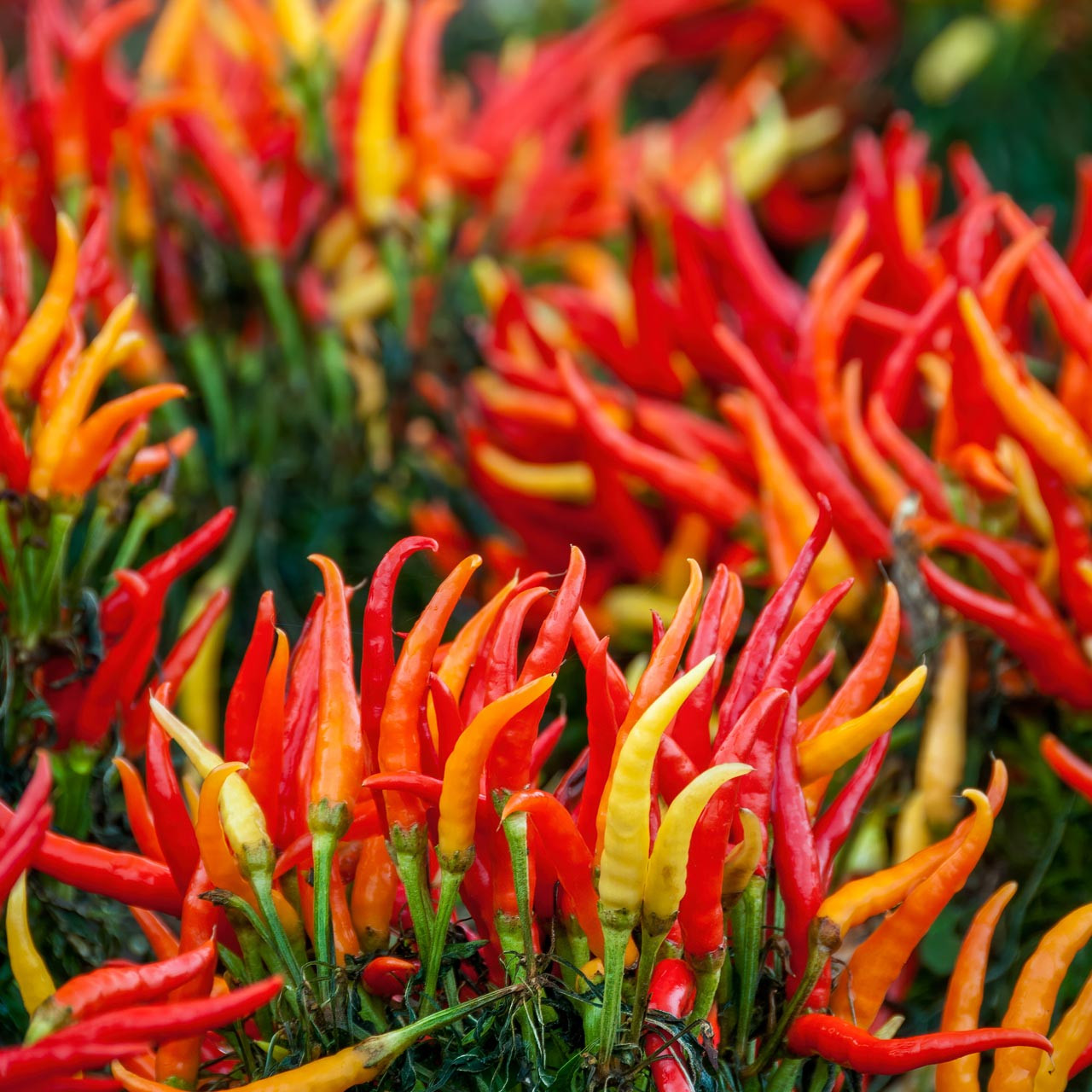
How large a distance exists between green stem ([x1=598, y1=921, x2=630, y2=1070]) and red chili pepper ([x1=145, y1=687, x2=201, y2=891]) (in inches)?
8.5

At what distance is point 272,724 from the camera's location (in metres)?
0.61

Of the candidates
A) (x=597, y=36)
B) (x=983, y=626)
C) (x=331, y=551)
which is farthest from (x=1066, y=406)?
(x=597, y=36)

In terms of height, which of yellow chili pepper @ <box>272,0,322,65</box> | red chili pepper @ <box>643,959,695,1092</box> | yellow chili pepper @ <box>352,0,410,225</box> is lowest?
red chili pepper @ <box>643,959,695,1092</box>

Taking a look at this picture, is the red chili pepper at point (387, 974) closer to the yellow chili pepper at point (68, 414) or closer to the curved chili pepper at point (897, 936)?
the curved chili pepper at point (897, 936)

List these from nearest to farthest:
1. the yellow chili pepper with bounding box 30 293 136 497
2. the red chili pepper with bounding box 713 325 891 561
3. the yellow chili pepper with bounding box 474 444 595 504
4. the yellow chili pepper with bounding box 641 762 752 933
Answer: the yellow chili pepper with bounding box 641 762 752 933 < the yellow chili pepper with bounding box 30 293 136 497 < the red chili pepper with bounding box 713 325 891 561 < the yellow chili pepper with bounding box 474 444 595 504

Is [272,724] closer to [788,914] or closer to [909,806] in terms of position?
[788,914]

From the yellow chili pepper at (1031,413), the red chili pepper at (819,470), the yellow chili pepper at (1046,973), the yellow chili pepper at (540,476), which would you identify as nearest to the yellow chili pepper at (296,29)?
the yellow chili pepper at (540,476)

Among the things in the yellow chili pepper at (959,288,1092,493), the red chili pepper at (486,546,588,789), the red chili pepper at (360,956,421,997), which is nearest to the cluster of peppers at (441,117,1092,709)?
the yellow chili pepper at (959,288,1092,493)

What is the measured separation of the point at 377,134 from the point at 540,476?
1.33 feet

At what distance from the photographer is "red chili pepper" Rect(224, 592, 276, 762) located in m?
0.63

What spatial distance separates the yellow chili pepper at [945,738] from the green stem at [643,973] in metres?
0.35

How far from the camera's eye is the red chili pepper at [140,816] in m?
0.63

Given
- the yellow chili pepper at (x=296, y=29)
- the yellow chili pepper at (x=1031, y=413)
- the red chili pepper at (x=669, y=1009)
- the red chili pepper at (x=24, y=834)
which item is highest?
the yellow chili pepper at (x=296, y=29)

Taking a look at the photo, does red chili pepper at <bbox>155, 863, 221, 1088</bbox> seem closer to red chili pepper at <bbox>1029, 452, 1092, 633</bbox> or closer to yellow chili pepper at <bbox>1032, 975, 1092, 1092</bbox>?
yellow chili pepper at <bbox>1032, 975, 1092, 1092</bbox>
